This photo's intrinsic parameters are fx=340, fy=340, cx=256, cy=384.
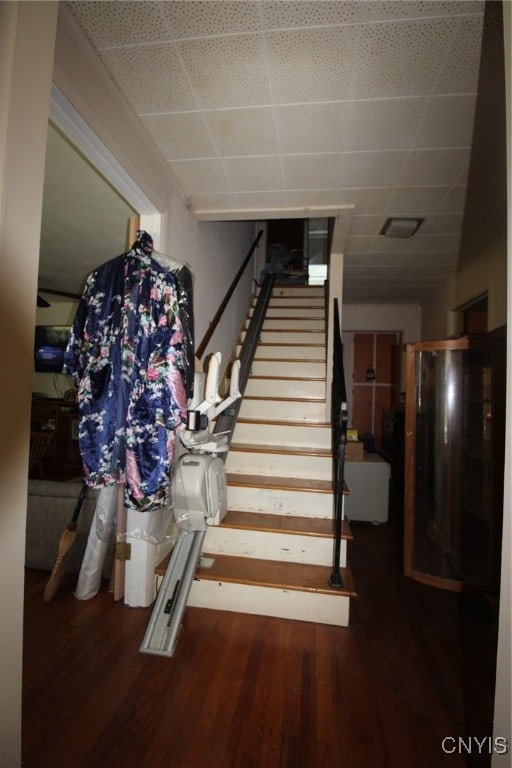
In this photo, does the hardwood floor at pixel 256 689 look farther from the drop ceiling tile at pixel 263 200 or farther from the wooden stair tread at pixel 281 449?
the drop ceiling tile at pixel 263 200

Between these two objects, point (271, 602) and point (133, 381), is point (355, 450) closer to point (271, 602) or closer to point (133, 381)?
point (271, 602)

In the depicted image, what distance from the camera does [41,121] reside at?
82 centimetres

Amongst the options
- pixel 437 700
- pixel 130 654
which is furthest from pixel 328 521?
pixel 130 654

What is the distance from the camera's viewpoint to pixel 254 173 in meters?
2.12

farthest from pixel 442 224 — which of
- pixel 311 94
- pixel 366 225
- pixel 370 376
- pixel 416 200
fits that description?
pixel 370 376

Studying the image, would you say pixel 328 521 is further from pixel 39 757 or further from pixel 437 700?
pixel 39 757

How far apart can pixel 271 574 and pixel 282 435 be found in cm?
121

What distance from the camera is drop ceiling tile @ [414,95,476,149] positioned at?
1537 millimetres

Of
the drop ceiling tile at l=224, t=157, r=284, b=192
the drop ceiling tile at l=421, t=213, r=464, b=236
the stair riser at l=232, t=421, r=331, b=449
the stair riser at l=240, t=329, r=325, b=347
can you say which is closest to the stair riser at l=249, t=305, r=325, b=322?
the stair riser at l=240, t=329, r=325, b=347

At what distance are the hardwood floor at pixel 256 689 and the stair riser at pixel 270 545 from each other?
34cm

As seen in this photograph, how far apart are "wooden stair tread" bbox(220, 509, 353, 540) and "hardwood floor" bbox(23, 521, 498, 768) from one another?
46 centimetres

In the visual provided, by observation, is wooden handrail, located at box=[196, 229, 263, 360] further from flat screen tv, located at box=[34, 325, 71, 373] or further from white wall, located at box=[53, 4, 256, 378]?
flat screen tv, located at box=[34, 325, 71, 373]

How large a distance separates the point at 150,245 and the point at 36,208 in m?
0.74

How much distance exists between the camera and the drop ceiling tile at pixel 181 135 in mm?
1712
